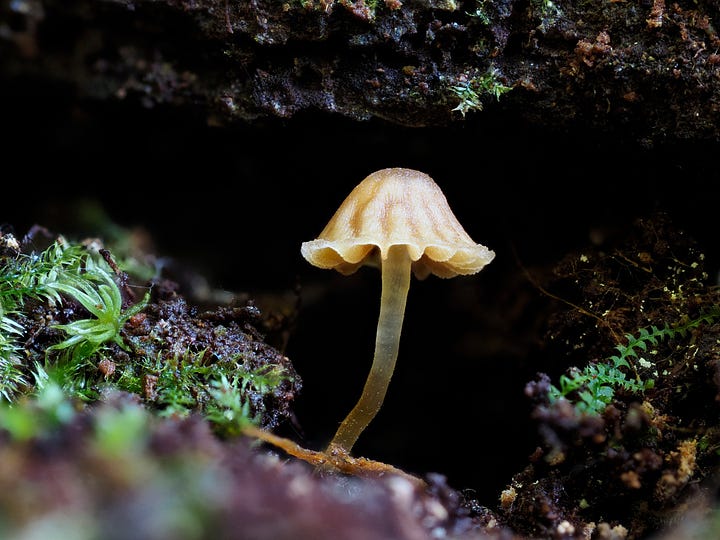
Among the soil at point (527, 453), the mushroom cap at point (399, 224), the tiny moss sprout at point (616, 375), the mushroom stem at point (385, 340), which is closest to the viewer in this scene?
the soil at point (527, 453)

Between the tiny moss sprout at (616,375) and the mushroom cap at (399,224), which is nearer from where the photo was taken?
the tiny moss sprout at (616,375)

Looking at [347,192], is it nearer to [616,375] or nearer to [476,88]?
[476,88]

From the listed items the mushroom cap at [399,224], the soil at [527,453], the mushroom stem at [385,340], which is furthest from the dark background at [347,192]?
the mushroom cap at [399,224]

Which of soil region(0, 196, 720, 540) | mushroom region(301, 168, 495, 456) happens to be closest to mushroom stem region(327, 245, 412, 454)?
mushroom region(301, 168, 495, 456)

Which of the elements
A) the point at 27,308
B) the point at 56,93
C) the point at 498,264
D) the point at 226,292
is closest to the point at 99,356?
the point at 27,308

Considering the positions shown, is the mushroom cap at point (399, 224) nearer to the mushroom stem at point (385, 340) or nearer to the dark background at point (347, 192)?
the mushroom stem at point (385, 340)

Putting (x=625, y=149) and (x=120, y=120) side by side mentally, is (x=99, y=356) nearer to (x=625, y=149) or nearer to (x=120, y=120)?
(x=120, y=120)
